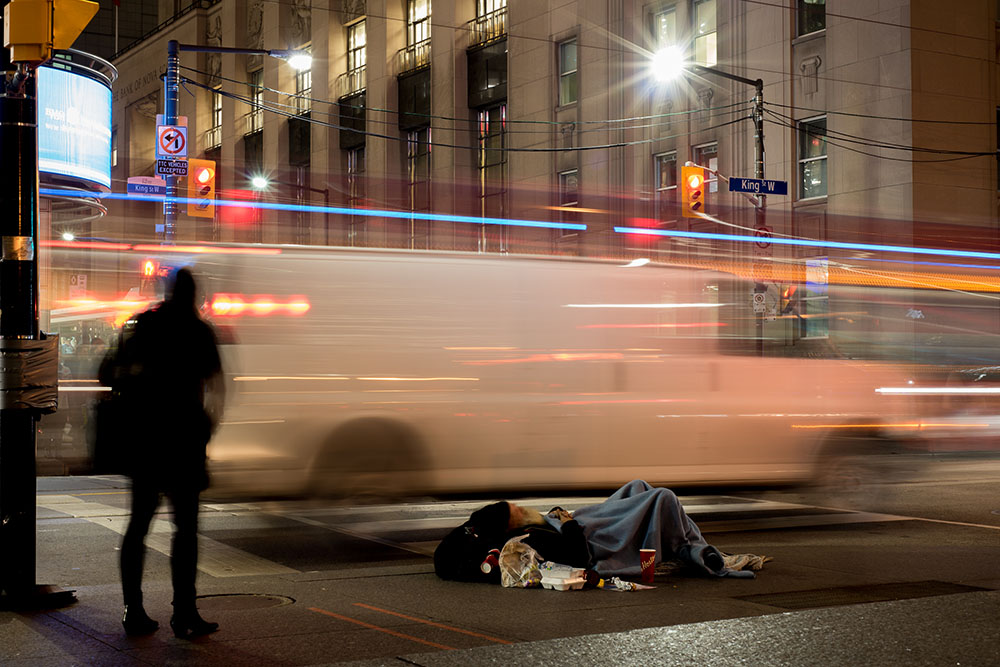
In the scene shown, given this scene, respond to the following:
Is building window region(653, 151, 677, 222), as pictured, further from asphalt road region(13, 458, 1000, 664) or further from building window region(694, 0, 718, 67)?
asphalt road region(13, 458, 1000, 664)

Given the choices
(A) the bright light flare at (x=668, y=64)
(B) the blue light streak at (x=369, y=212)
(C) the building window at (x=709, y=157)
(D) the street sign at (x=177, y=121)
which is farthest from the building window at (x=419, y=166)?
(D) the street sign at (x=177, y=121)

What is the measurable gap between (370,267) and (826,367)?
4507 millimetres

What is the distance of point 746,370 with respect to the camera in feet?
36.2

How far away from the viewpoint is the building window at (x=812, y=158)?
88.3 feet

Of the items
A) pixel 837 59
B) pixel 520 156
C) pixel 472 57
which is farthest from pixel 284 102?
pixel 837 59

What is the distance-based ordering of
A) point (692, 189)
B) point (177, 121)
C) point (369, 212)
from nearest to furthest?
point (177, 121) < point (692, 189) < point (369, 212)

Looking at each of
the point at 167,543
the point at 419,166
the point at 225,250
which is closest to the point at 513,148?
the point at 419,166

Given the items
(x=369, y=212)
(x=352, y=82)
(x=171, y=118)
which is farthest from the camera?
(x=352, y=82)

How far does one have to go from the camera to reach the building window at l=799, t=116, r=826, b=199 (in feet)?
88.3

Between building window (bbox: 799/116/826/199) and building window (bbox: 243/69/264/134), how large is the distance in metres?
22.4

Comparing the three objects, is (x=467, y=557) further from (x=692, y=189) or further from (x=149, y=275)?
(x=692, y=189)

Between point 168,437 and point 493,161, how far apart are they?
2788cm

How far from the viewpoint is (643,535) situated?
8664mm

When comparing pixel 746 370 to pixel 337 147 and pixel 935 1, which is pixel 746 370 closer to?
pixel 935 1
